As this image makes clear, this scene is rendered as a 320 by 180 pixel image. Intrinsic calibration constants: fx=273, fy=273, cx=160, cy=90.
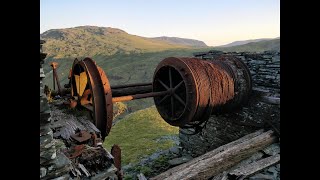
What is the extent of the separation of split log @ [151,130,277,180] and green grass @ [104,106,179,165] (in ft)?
19.1

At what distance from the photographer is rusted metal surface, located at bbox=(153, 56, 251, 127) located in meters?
6.79

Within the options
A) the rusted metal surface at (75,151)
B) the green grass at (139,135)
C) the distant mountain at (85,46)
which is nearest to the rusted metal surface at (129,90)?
the rusted metal surface at (75,151)

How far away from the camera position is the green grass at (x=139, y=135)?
12.9 metres

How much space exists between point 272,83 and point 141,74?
32733 mm

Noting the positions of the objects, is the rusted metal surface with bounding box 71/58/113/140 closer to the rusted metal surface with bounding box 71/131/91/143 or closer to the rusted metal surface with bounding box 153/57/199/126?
the rusted metal surface with bounding box 71/131/91/143

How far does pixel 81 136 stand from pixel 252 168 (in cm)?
370

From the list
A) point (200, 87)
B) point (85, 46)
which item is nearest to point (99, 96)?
point (200, 87)

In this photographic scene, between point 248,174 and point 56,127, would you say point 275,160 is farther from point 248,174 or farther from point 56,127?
point 56,127

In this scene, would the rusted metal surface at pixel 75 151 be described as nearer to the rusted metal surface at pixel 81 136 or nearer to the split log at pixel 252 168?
the rusted metal surface at pixel 81 136

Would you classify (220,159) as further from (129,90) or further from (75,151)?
(75,151)

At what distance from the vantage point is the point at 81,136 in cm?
464

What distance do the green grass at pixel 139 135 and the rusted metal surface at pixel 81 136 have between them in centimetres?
707
